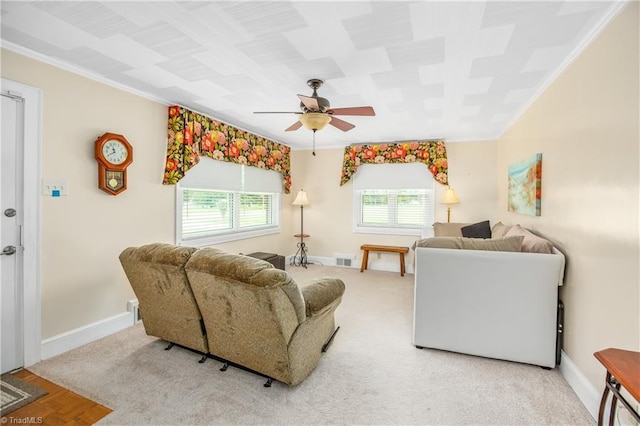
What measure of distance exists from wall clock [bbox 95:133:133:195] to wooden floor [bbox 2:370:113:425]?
1669mm

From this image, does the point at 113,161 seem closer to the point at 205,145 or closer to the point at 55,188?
the point at 55,188

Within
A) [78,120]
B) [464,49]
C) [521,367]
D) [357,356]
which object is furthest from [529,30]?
[78,120]

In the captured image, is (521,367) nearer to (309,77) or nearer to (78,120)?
(309,77)

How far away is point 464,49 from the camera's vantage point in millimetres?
2135

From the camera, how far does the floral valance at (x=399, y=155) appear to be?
16.6ft

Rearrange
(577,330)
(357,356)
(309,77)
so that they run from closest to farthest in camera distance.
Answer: (577,330) → (357,356) → (309,77)

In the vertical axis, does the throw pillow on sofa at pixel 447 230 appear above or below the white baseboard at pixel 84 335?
above

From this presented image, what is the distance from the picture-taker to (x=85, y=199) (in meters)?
2.63

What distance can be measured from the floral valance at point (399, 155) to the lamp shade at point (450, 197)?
0.87 feet

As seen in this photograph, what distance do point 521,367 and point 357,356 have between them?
126 cm

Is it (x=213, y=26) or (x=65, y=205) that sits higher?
(x=213, y=26)

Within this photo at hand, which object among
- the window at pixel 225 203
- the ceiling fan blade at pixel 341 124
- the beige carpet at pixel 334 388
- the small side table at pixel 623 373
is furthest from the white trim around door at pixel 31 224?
the small side table at pixel 623 373

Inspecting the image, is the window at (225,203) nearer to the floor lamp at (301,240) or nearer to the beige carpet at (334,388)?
the floor lamp at (301,240)

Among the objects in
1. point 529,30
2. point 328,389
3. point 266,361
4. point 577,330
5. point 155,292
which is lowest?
point 328,389
